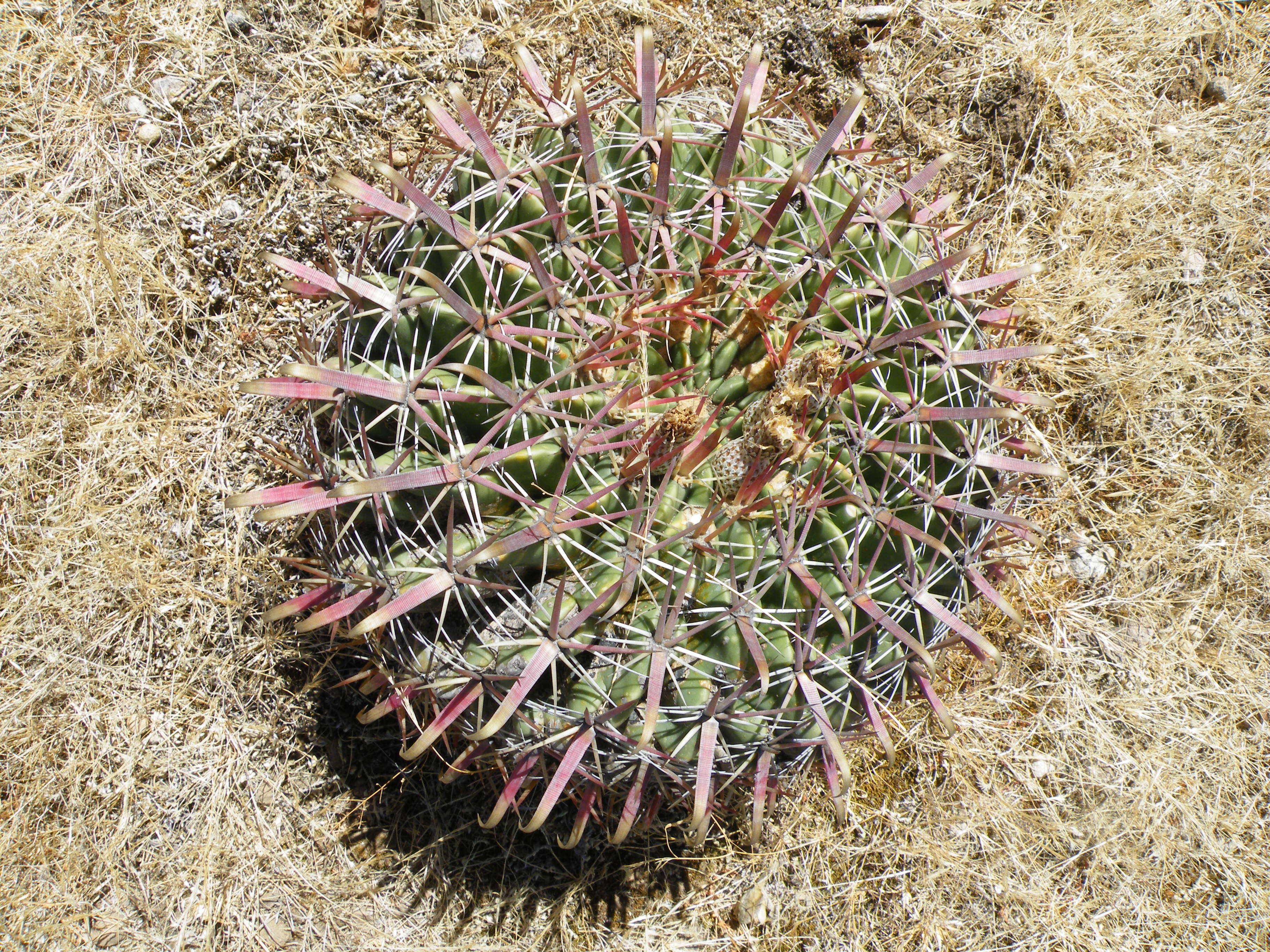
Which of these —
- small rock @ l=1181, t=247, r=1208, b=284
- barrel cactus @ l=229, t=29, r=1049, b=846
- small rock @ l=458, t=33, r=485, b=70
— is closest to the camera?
barrel cactus @ l=229, t=29, r=1049, b=846

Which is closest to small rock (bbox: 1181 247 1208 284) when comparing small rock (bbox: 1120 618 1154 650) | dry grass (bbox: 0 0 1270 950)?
dry grass (bbox: 0 0 1270 950)

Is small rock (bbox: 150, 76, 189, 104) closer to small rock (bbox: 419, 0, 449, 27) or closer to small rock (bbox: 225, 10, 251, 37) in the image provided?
small rock (bbox: 225, 10, 251, 37)

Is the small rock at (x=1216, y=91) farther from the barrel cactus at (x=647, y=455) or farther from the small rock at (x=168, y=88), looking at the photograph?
the small rock at (x=168, y=88)

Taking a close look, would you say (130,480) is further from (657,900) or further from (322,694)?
(657,900)

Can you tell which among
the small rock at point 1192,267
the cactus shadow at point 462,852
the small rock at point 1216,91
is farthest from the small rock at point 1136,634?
the small rock at point 1216,91

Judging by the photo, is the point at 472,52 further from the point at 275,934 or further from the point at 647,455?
the point at 275,934

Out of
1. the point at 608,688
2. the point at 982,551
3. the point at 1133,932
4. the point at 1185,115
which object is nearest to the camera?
the point at 608,688

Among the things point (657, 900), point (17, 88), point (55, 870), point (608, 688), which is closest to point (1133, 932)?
point (657, 900)
